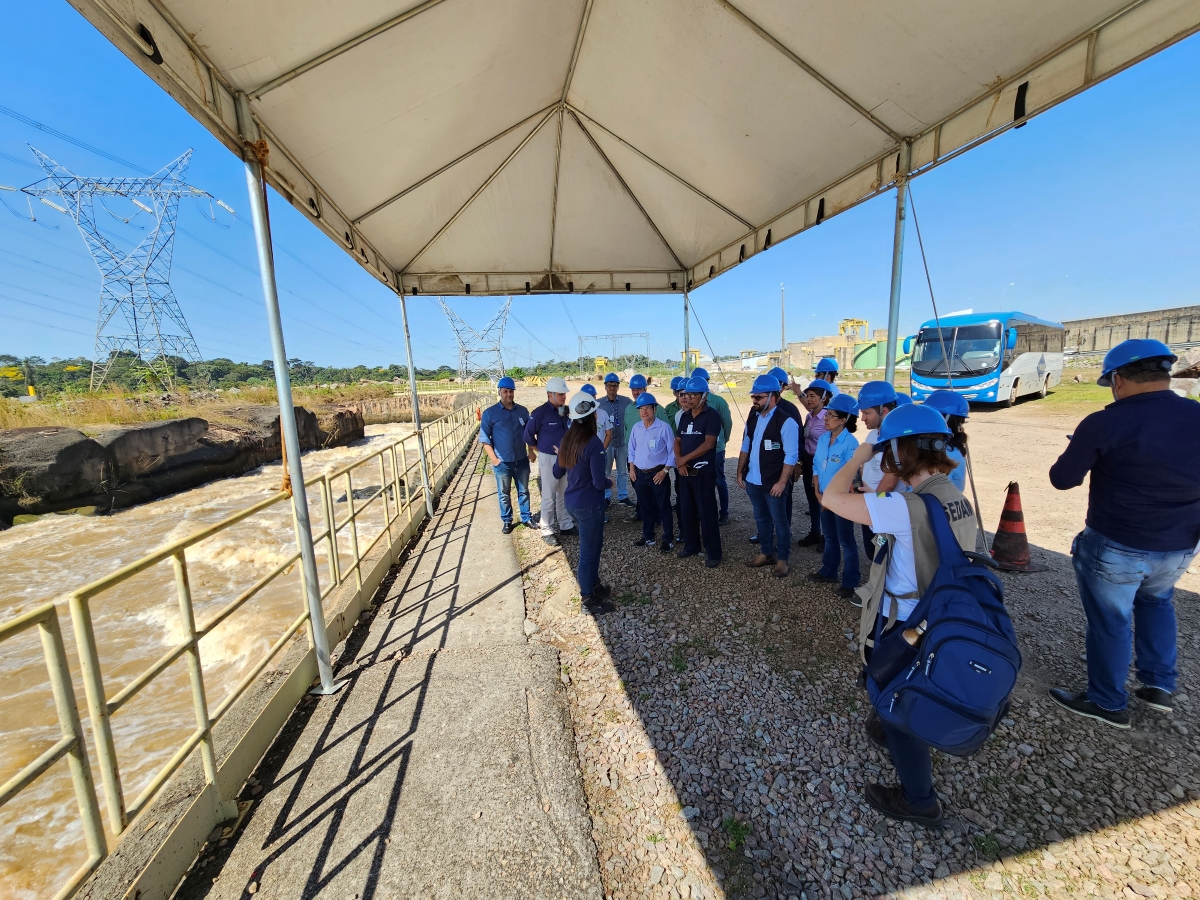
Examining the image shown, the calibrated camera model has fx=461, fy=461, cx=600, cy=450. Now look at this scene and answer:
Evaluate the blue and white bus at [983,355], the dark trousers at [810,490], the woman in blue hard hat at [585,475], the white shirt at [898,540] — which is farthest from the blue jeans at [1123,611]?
the blue and white bus at [983,355]

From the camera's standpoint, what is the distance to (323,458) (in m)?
15.8

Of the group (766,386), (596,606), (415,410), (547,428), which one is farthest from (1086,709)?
(415,410)

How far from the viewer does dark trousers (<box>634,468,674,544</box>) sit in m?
5.10

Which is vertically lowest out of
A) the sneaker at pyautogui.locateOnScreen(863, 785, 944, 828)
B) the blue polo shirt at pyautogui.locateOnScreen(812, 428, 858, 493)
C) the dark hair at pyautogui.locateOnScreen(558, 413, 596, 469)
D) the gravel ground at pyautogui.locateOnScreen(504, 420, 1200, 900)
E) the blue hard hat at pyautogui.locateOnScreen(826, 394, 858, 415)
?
the gravel ground at pyautogui.locateOnScreen(504, 420, 1200, 900)

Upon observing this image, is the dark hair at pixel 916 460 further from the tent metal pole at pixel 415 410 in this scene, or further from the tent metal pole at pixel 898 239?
the tent metal pole at pixel 415 410

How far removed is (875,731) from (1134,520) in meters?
1.68

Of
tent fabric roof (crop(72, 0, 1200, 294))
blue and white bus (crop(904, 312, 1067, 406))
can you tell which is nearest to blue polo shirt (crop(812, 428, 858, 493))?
tent fabric roof (crop(72, 0, 1200, 294))

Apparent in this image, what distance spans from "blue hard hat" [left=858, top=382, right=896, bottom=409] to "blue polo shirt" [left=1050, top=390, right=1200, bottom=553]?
1.06 meters

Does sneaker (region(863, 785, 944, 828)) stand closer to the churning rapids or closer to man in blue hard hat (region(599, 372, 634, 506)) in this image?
the churning rapids

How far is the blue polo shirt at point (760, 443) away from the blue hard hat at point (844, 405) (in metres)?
0.34

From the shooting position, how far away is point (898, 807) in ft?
6.74

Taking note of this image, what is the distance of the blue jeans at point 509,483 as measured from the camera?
19.5 ft

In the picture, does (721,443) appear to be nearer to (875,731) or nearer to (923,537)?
(875,731)

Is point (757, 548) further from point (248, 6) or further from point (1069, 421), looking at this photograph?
point (1069, 421)
